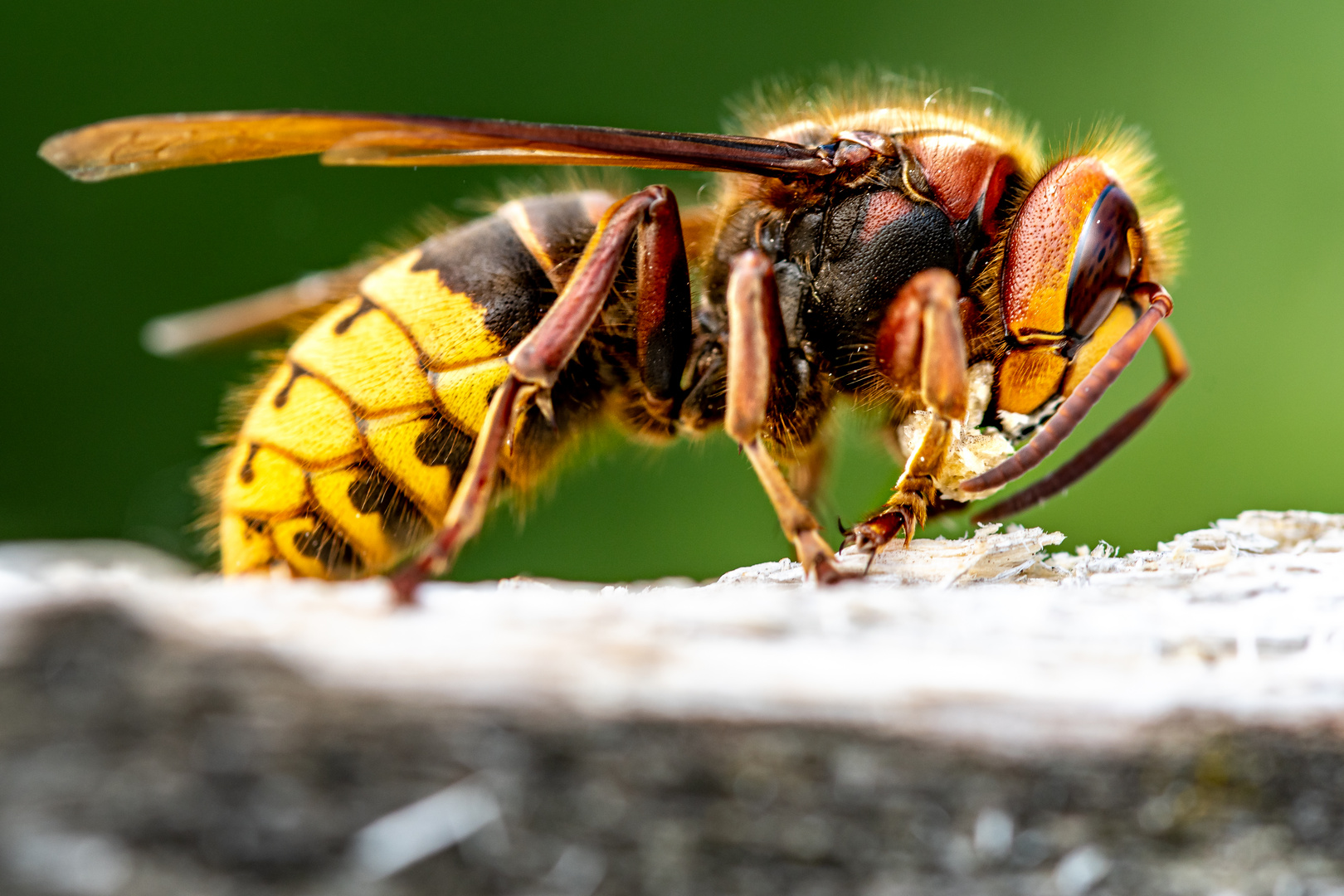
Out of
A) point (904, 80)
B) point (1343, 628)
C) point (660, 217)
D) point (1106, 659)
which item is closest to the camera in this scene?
point (1106, 659)

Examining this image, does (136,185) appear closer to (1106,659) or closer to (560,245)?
(560,245)

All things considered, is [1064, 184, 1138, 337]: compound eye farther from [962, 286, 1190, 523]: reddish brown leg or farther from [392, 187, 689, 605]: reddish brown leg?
[392, 187, 689, 605]: reddish brown leg

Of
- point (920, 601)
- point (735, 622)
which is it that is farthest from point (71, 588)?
point (920, 601)

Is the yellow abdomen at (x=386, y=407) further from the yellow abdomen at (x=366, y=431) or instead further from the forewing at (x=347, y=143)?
the forewing at (x=347, y=143)

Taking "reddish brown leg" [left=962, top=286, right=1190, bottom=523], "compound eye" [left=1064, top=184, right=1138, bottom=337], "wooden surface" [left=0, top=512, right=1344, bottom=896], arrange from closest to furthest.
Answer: "wooden surface" [left=0, top=512, right=1344, bottom=896], "reddish brown leg" [left=962, top=286, right=1190, bottom=523], "compound eye" [left=1064, top=184, right=1138, bottom=337]

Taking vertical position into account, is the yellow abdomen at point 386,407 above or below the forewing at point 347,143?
below

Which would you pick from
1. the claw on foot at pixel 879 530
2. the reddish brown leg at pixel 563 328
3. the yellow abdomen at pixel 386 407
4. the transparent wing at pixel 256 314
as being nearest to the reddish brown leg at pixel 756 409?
the claw on foot at pixel 879 530

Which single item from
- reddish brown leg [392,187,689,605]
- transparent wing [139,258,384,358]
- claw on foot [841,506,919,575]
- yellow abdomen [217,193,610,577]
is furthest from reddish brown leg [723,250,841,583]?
transparent wing [139,258,384,358]
